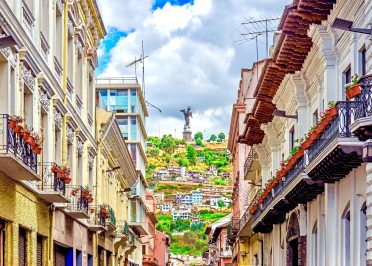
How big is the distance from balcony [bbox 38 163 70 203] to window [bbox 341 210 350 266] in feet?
22.0

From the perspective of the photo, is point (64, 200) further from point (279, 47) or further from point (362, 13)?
point (362, 13)

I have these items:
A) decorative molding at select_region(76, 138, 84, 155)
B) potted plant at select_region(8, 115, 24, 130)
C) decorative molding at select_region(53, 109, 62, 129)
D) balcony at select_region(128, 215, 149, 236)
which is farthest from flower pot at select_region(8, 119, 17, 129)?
balcony at select_region(128, 215, 149, 236)

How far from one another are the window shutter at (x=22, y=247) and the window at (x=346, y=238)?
23.3 feet

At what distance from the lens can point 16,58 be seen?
19484mm

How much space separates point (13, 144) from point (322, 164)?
644 cm

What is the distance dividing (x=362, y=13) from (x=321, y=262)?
30.3 feet

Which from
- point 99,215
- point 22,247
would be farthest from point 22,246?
point 99,215

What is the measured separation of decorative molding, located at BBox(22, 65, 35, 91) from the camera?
20562mm

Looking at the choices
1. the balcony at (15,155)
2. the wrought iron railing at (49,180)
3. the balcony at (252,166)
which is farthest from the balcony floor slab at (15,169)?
the balcony at (252,166)

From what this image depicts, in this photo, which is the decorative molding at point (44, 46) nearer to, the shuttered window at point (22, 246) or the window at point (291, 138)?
the shuttered window at point (22, 246)

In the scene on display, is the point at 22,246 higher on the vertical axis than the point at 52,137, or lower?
lower

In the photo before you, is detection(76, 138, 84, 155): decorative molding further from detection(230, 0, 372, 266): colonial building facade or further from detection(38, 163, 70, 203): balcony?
detection(38, 163, 70, 203): balcony

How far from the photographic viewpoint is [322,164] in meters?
19.9

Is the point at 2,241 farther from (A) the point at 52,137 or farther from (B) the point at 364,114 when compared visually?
(B) the point at 364,114
